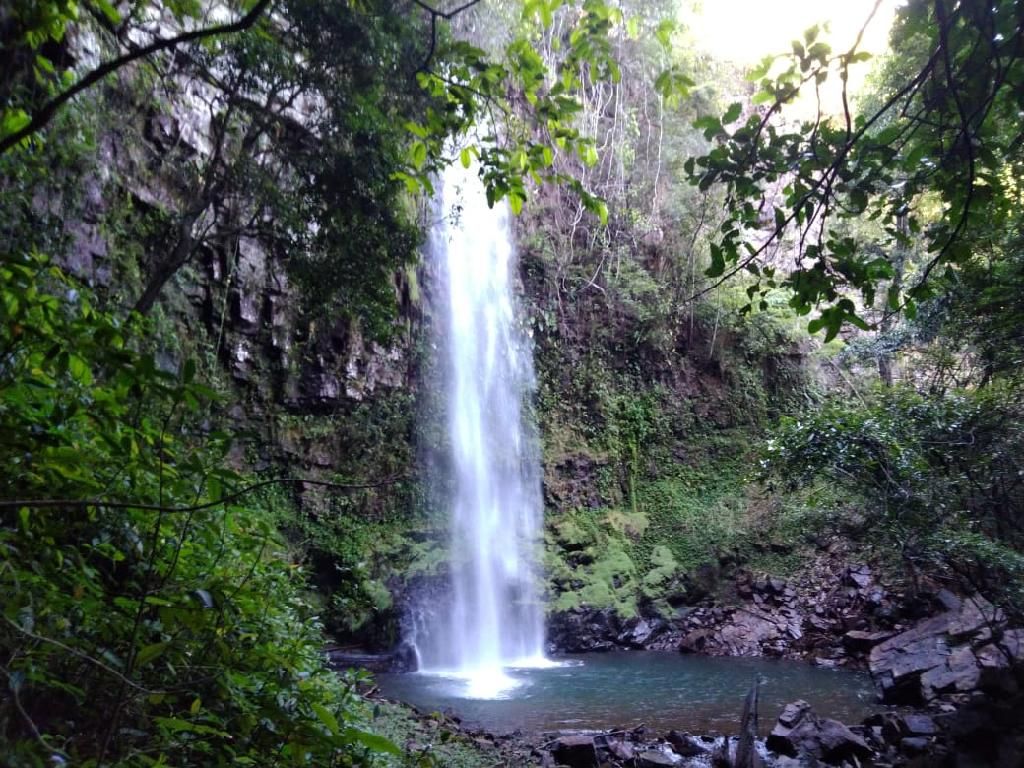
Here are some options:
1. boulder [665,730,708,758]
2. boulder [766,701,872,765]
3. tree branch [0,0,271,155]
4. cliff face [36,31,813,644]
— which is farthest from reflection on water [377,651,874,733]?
tree branch [0,0,271,155]

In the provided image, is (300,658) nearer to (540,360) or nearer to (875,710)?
(875,710)

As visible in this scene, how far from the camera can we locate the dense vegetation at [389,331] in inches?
76.5

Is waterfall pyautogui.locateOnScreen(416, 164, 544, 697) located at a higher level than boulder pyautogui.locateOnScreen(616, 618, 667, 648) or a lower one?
higher

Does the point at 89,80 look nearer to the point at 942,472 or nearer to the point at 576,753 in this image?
the point at 576,753

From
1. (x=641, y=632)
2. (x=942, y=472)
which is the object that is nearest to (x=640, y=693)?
(x=641, y=632)

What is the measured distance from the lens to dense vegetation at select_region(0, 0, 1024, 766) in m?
1.94

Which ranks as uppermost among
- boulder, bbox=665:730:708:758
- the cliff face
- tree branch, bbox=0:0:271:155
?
the cliff face

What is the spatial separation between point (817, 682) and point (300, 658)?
8421 millimetres

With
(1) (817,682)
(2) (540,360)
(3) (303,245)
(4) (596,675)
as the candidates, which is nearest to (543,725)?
(4) (596,675)

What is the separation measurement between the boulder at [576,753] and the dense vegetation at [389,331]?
1533 mm

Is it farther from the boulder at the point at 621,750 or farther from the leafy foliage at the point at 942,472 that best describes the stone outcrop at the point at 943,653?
the boulder at the point at 621,750

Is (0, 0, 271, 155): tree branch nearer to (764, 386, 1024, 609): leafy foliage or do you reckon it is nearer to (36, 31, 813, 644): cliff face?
(36, 31, 813, 644): cliff face

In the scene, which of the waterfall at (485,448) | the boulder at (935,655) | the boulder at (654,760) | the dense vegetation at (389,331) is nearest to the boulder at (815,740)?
the boulder at (654,760)

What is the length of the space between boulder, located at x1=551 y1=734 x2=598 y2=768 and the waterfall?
5.94 meters
